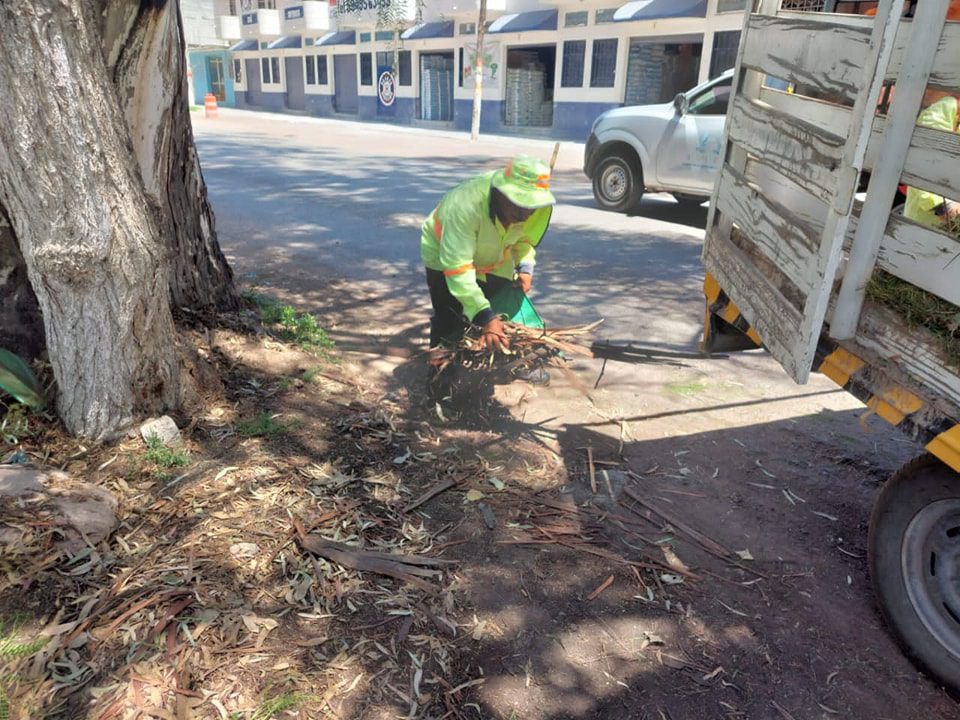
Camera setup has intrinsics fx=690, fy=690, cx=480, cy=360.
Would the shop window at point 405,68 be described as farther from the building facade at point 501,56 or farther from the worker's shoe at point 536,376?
the worker's shoe at point 536,376

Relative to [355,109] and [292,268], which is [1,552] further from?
[355,109]

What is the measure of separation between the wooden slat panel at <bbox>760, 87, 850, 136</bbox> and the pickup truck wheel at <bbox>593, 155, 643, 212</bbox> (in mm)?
A: 6901

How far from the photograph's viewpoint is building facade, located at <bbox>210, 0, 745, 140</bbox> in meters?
20.6

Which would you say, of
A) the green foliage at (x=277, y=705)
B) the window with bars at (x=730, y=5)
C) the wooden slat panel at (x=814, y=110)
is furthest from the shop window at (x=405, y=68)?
the green foliage at (x=277, y=705)

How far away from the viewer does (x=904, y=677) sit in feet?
7.89

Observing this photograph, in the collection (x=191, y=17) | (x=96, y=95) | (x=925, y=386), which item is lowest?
(x=925, y=386)

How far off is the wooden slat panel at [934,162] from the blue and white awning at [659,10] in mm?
19902

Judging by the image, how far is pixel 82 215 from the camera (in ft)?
9.02

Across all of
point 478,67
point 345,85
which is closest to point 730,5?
point 478,67

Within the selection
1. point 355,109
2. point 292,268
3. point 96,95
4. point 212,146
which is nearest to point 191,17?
point 355,109

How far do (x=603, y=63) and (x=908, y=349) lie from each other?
74.3 ft

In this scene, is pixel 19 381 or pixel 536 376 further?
pixel 536 376

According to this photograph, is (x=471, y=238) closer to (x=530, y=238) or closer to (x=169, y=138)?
(x=530, y=238)

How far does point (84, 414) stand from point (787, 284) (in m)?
3.14
